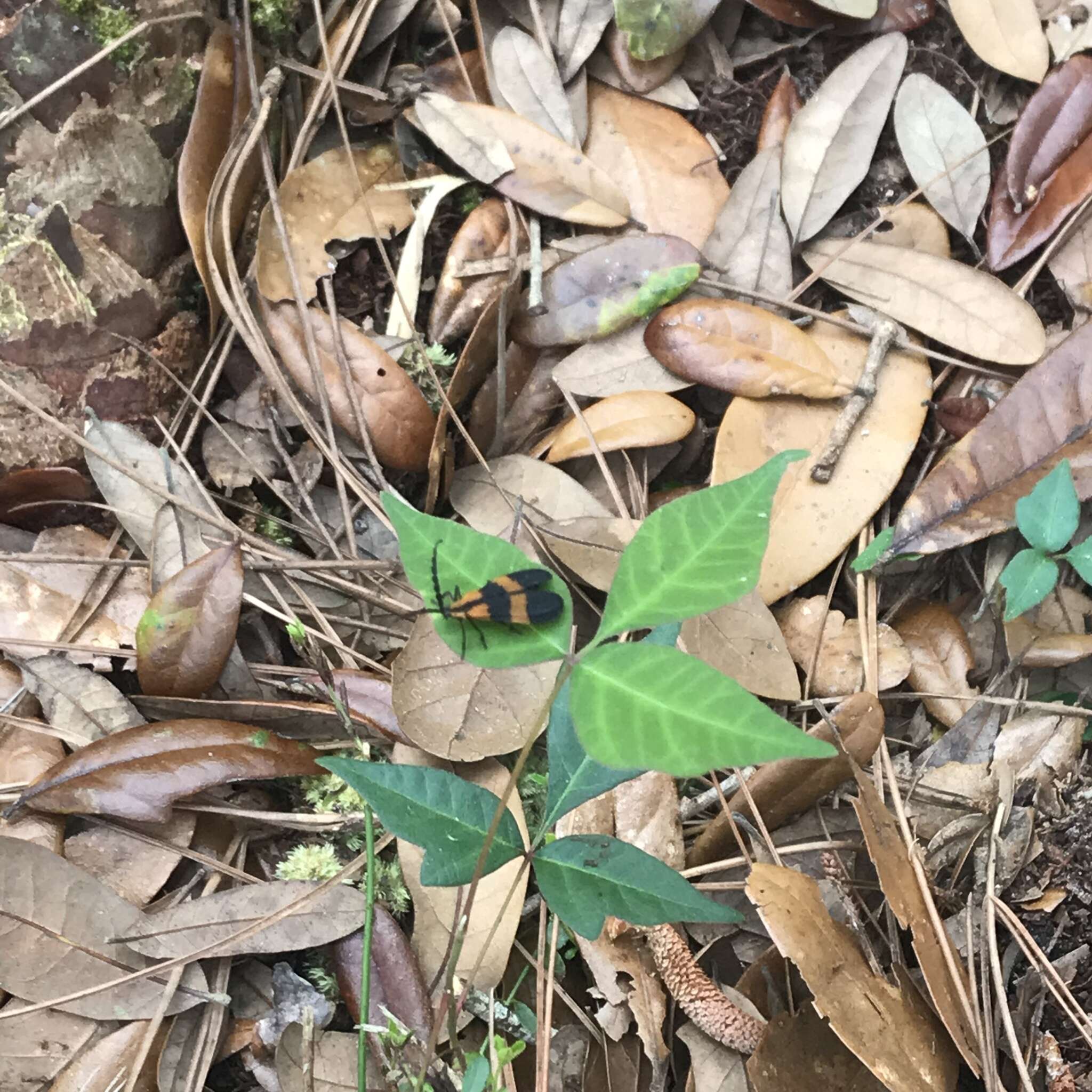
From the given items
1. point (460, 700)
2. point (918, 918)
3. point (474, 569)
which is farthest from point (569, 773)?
point (918, 918)

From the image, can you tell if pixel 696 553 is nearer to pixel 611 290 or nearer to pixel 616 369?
pixel 616 369

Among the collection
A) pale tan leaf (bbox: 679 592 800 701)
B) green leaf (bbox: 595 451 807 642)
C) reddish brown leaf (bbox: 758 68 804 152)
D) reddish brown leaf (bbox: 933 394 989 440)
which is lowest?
pale tan leaf (bbox: 679 592 800 701)

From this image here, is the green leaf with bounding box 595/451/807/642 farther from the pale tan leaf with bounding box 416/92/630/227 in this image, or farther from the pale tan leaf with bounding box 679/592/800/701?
the pale tan leaf with bounding box 416/92/630/227

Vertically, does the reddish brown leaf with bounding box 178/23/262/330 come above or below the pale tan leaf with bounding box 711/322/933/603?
above

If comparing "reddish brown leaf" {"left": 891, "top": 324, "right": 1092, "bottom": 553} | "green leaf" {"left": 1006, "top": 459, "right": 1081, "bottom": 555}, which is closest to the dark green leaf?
"green leaf" {"left": 1006, "top": 459, "right": 1081, "bottom": 555}

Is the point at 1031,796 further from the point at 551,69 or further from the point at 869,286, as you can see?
the point at 551,69

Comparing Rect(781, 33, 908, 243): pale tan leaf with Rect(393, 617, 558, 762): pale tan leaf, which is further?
Rect(781, 33, 908, 243): pale tan leaf

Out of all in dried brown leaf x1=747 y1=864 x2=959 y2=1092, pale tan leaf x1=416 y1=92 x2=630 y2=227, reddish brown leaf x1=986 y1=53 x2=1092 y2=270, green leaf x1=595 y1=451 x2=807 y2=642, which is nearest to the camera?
green leaf x1=595 y1=451 x2=807 y2=642
